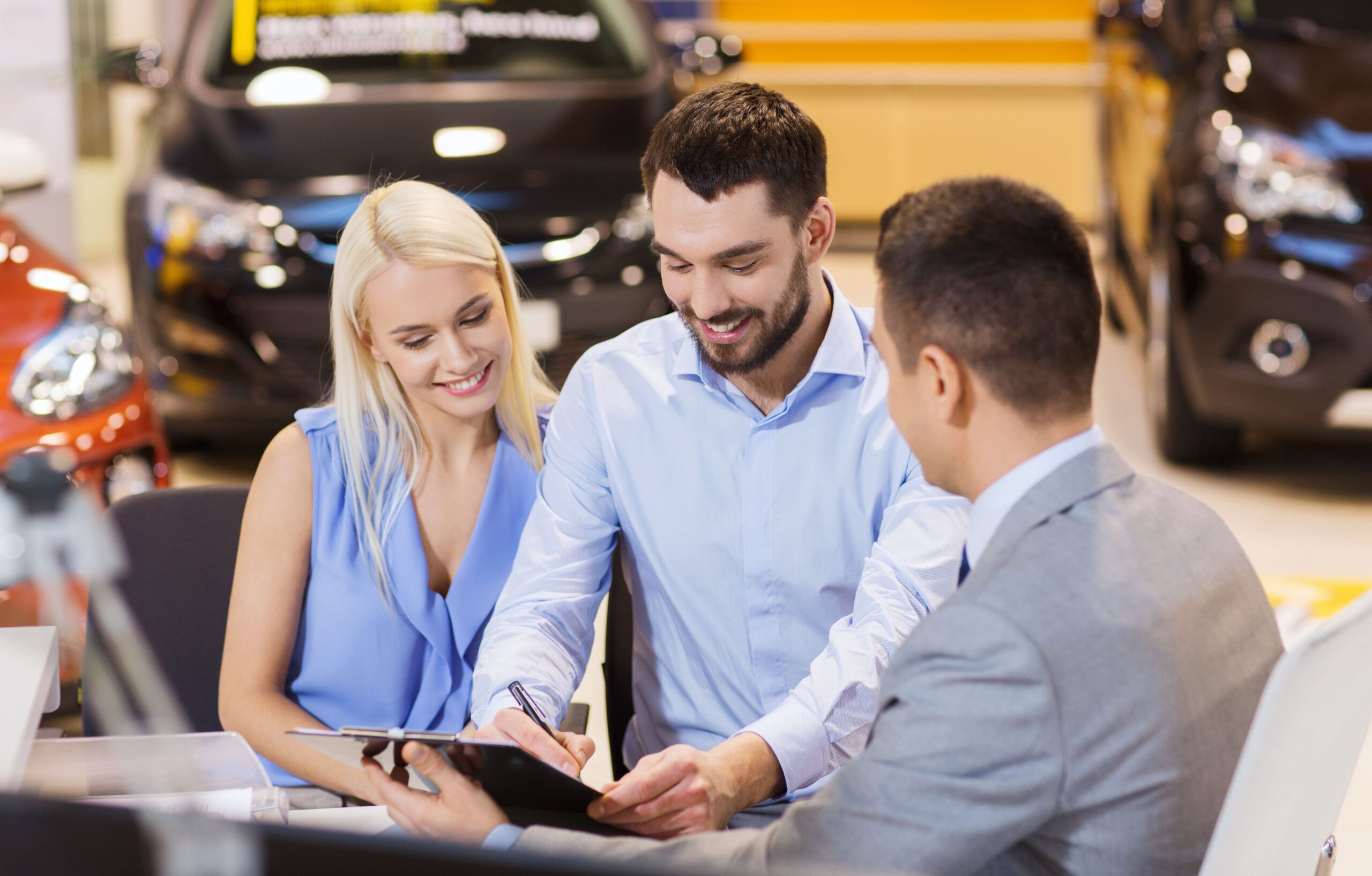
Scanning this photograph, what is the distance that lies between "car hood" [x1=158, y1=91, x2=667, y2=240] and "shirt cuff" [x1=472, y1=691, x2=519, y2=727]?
2.35 meters

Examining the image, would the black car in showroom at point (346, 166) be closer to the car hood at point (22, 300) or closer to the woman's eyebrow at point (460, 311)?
the car hood at point (22, 300)

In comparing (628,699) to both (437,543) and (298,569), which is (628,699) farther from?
(298,569)

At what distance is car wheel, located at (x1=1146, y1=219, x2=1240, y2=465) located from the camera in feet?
14.5

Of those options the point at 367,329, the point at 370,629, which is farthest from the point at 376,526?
the point at 367,329

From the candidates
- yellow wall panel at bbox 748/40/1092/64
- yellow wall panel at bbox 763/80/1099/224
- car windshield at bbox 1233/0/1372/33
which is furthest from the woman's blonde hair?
yellow wall panel at bbox 748/40/1092/64

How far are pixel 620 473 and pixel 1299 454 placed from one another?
11.7 ft

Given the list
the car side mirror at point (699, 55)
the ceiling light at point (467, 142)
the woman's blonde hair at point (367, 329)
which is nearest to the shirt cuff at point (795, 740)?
the woman's blonde hair at point (367, 329)

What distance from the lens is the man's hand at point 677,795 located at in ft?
5.08

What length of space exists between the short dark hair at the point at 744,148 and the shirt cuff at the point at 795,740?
1.98 feet

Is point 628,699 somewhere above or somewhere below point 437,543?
below

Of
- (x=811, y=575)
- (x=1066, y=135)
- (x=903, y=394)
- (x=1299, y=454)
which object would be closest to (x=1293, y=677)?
(x=903, y=394)

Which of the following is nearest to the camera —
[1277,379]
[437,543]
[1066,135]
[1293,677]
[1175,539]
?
[1293,677]

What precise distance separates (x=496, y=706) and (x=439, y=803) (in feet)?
1.26

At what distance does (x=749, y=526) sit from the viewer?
1900 millimetres
